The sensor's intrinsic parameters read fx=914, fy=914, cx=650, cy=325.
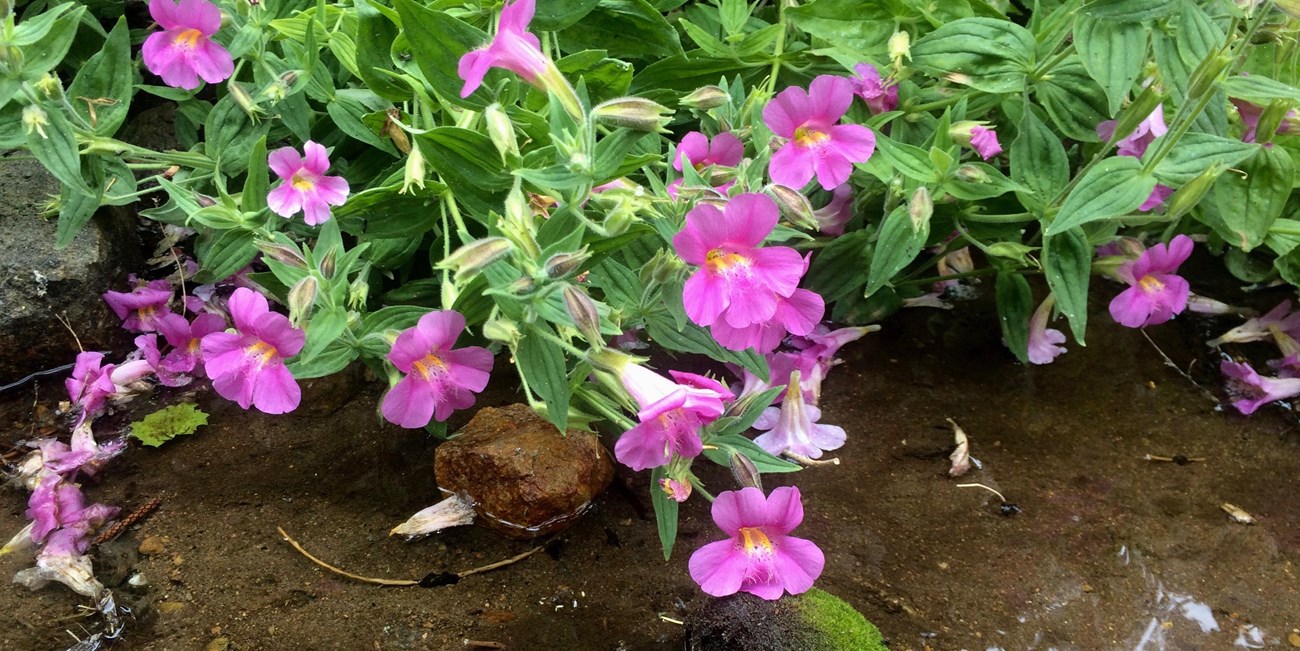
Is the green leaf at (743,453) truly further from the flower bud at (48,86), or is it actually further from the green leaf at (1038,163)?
the flower bud at (48,86)

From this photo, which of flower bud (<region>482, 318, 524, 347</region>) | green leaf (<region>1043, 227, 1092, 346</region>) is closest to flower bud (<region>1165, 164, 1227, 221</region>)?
green leaf (<region>1043, 227, 1092, 346</region>)

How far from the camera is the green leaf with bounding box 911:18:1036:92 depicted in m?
2.24

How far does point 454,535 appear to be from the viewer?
2.17m

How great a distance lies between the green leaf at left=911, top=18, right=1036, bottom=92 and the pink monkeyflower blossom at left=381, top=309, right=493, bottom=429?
1332mm

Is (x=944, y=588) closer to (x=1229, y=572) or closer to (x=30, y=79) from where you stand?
(x=1229, y=572)

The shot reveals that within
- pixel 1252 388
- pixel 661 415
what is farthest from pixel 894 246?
pixel 1252 388

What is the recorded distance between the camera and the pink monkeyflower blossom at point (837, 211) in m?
2.55

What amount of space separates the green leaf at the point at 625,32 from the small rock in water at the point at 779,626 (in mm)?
1427

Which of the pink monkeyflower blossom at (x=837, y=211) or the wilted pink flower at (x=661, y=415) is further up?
the wilted pink flower at (x=661, y=415)

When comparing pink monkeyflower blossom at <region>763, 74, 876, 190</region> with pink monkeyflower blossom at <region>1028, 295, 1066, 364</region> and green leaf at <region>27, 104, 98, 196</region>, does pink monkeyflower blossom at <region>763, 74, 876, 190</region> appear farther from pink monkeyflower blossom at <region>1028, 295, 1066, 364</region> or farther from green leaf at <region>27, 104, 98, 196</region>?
green leaf at <region>27, 104, 98, 196</region>

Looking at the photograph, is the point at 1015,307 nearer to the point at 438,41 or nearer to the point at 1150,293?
the point at 1150,293

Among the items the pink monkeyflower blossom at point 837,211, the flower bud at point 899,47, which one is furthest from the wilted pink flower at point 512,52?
the pink monkeyflower blossom at point 837,211

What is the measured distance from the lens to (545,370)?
1750mm

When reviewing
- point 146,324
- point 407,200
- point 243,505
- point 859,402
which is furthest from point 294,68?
point 859,402
